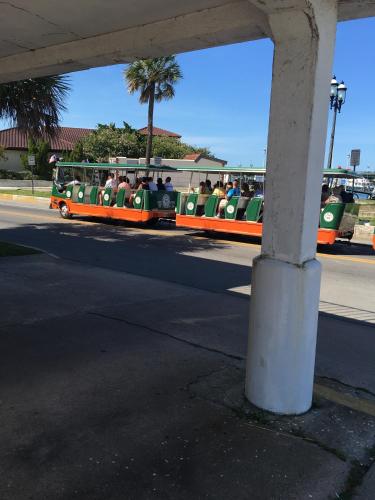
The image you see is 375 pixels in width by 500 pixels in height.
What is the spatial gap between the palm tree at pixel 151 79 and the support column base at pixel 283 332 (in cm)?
2861

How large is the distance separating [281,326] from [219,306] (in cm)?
348

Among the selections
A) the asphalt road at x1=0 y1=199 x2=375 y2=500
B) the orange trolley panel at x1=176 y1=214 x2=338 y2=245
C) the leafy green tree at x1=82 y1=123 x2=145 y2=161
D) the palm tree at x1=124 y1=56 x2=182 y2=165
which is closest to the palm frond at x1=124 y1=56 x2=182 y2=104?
the palm tree at x1=124 y1=56 x2=182 y2=165

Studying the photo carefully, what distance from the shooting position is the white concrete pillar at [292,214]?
328cm

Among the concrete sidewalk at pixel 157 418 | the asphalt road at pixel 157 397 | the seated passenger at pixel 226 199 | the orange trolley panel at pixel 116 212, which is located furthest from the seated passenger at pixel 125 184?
the concrete sidewalk at pixel 157 418

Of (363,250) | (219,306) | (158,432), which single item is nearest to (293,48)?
(158,432)

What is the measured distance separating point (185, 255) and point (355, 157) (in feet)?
25.3

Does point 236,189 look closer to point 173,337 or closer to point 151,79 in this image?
point 173,337

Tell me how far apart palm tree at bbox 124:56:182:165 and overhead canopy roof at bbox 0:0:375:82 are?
86.9ft

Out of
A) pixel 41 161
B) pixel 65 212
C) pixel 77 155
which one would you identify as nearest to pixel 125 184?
pixel 65 212

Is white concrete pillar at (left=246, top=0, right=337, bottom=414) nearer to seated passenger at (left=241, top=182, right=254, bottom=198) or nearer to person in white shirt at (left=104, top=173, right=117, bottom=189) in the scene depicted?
seated passenger at (left=241, top=182, right=254, bottom=198)

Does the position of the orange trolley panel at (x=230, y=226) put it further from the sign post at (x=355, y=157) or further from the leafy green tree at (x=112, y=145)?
the leafy green tree at (x=112, y=145)

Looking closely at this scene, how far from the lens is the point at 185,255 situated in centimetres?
1172

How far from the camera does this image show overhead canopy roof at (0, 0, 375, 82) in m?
3.86

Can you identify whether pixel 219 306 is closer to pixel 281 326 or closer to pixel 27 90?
pixel 281 326
